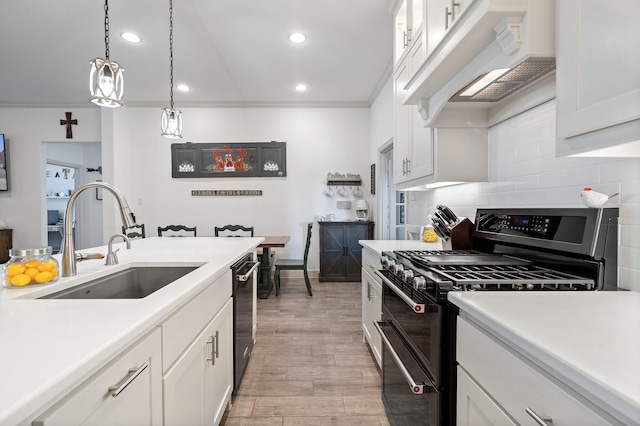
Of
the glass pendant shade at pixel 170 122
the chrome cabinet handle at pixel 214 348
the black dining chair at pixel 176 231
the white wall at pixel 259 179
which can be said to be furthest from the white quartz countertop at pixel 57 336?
the white wall at pixel 259 179

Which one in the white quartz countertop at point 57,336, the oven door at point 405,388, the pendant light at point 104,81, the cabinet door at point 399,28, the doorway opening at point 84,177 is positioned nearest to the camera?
the white quartz countertop at point 57,336

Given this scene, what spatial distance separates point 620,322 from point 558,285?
1.05 ft

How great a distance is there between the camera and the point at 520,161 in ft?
5.23

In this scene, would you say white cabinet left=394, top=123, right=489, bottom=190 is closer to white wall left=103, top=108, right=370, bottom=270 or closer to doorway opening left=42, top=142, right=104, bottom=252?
white wall left=103, top=108, right=370, bottom=270

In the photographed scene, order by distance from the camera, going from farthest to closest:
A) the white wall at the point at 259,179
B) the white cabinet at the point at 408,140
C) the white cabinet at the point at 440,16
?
1. the white wall at the point at 259,179
2. the white cabinet at the point at 408,140
3. the white cabinet at the point at 440,16

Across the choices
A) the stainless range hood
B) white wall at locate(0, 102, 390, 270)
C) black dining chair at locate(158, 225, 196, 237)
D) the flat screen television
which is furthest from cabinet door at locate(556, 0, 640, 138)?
the flat screen television

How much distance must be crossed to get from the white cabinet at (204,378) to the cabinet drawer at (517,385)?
36.8 inches

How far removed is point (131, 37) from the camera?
3076 mm

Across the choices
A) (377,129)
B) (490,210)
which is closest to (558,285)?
(490,210)

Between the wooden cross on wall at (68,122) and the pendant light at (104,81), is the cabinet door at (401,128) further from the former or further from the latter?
the wooden cross on wall at (68,122)

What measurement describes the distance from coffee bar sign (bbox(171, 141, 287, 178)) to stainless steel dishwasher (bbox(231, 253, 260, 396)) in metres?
2.98

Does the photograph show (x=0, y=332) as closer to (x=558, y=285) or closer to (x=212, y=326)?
(x=212, y=326)

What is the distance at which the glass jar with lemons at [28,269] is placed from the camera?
0.99 metres

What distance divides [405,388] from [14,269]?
1.53 meters
